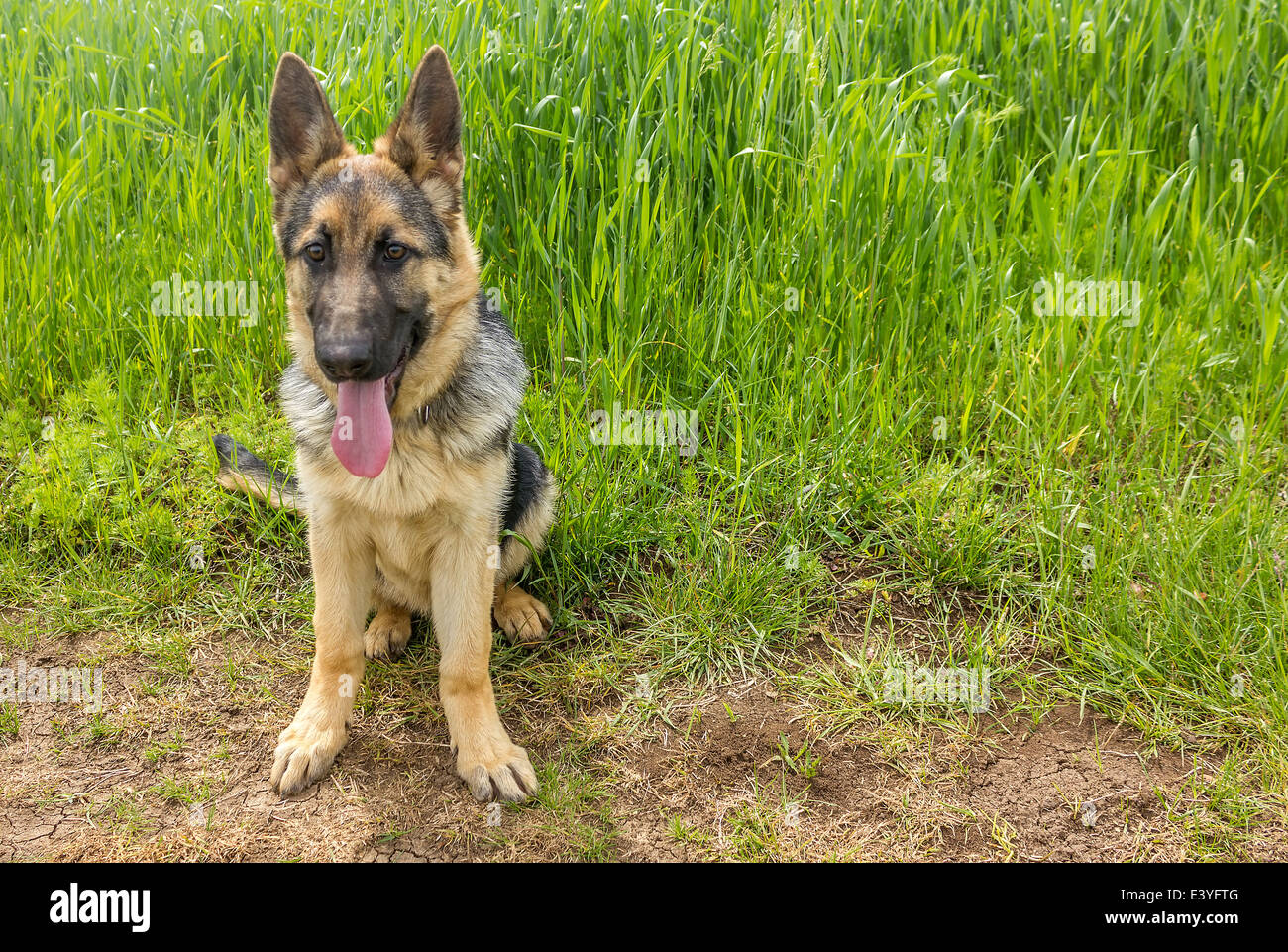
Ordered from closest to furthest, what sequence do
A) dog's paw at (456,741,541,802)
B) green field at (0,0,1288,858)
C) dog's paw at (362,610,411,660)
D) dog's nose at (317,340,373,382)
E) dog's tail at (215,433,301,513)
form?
dog's nose at (317,340,373,382) < dog's paw at (456,741,541,802) < green field at (0,0,1288,858) < dog's paw at (362,610,411,660) < dog's tail at (215,433,301,513)

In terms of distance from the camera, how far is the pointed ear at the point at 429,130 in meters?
2.81

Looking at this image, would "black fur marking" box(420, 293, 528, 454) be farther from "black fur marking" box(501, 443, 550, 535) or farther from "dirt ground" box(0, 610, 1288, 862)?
"dirt ground" box(0, 610, 1288, 862)

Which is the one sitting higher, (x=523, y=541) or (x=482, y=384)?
(x=482, y=384)

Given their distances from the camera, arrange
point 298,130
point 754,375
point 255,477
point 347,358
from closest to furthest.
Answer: point 347,358
point 298,130
point 255,477
point 754,375

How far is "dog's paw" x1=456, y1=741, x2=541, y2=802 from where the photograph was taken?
290 centimetres

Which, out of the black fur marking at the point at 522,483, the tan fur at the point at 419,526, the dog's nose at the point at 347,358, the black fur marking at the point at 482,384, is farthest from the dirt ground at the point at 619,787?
the dog's nose at the point at 347,358

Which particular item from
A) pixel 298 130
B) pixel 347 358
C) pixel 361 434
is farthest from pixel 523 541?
pixel 298 130

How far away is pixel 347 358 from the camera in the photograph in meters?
2.49

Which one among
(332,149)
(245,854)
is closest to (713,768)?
(245,854)

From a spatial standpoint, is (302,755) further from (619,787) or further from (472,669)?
(619,787)

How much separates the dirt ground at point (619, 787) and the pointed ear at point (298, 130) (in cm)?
172

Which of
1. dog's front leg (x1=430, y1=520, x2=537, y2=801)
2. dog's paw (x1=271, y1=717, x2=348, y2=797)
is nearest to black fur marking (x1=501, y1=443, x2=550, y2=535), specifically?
dog's front leg (x1=430, y1=520, x2=537, y2=801)

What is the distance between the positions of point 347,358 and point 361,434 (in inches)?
10.5

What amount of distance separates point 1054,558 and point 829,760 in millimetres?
1233
